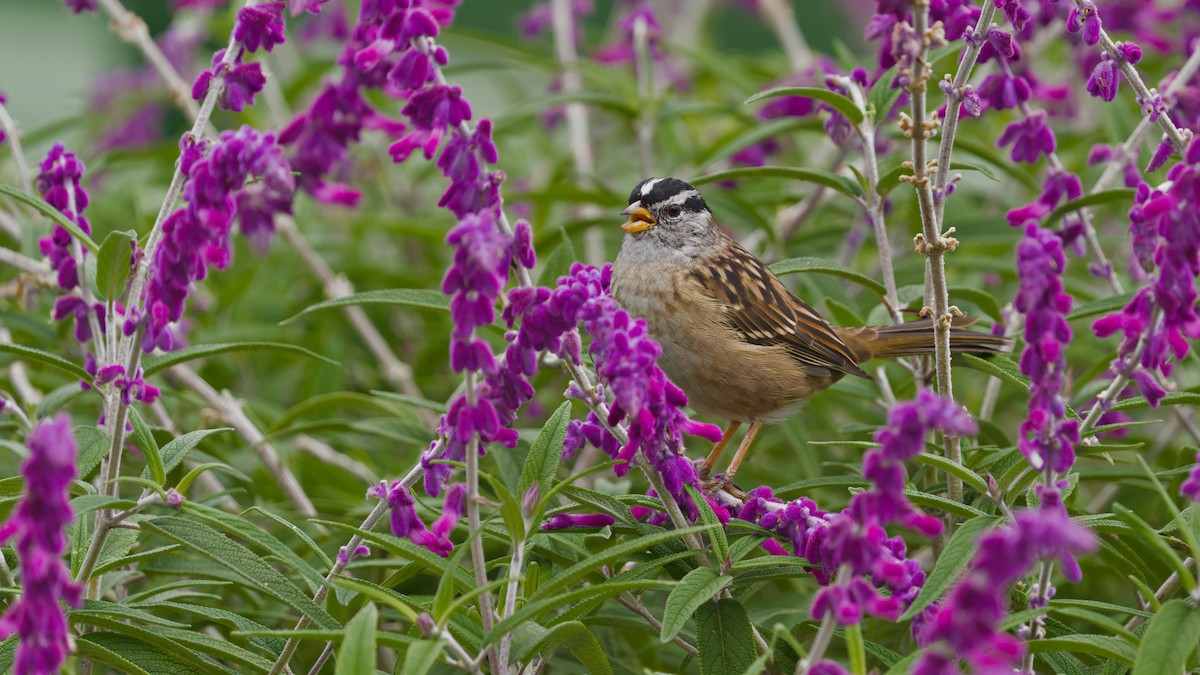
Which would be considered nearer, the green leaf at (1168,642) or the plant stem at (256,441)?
the green leaf at (1168,642)

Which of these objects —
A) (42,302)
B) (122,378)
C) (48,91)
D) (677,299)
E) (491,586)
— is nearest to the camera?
(491,586)

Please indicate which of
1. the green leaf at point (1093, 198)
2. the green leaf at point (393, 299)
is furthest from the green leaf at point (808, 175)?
the green leaf at point (393, 299)

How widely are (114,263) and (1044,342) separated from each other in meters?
1.86

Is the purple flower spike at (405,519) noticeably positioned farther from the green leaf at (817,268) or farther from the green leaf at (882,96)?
the green leaf at (882,96)

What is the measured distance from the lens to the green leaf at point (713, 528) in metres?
2.48

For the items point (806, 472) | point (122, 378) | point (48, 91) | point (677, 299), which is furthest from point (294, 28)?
point (122, 378)

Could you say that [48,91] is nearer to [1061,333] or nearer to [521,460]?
[521,460]

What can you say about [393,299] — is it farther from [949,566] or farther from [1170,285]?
[1170,285]

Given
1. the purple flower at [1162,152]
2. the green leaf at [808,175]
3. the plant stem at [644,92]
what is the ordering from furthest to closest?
the plant stem at [644,92] → the green leaf at [808,175] → the purple flower at [1162,152]

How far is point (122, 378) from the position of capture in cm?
251

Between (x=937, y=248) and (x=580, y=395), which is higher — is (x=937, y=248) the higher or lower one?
the higher one

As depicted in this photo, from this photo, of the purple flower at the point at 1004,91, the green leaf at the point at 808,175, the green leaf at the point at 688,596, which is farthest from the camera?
the green leaf at the point at 808,175

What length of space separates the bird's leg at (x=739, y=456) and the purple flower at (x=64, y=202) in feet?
5.46

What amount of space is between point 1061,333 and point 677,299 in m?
2.27
